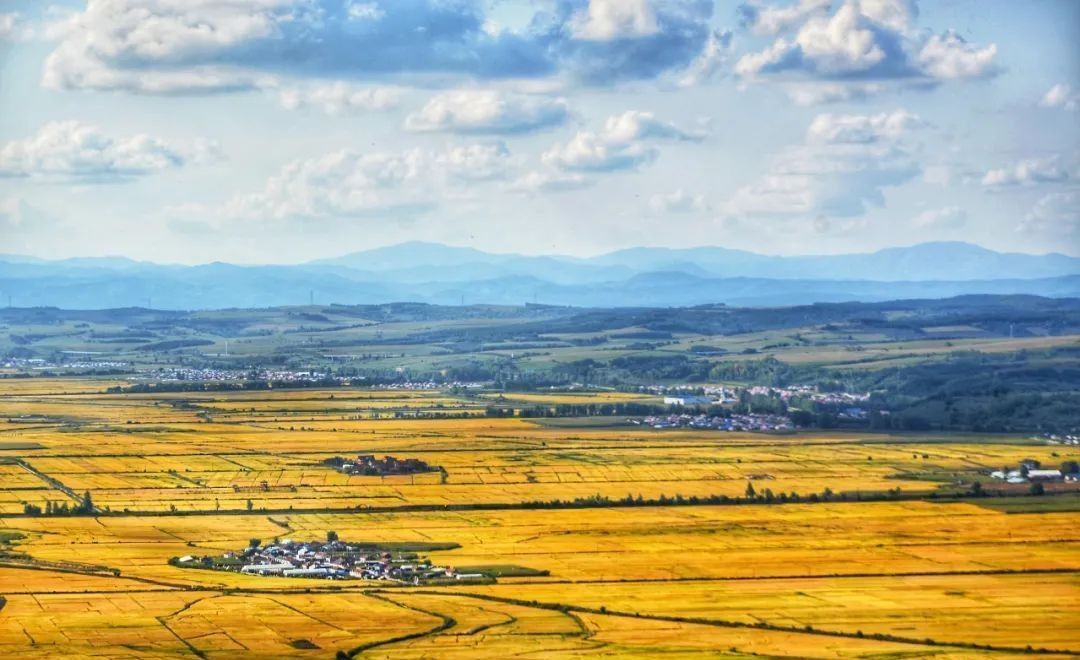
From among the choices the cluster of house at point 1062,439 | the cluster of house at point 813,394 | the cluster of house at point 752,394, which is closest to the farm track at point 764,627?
the cluster of house at point 1062,439

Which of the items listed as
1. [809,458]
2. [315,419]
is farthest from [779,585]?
[315,419]

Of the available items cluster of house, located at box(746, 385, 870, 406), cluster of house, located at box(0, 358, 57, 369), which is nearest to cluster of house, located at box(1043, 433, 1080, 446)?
cluster of house, located at box(746, 385, 870, 406)

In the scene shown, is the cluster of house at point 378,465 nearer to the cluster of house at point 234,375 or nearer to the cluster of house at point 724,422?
the cluster of house at point 724,422

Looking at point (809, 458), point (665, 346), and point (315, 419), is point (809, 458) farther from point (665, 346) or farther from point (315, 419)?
point (665, 346)

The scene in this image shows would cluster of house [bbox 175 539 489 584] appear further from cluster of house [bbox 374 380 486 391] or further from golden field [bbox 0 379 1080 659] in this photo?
cluster of house [bbox 374 380 486 391]

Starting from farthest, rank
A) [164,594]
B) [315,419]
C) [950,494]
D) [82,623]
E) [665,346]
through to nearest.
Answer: [665,346] → [315,419] → [950,494] → [164,594] → [82,623]
